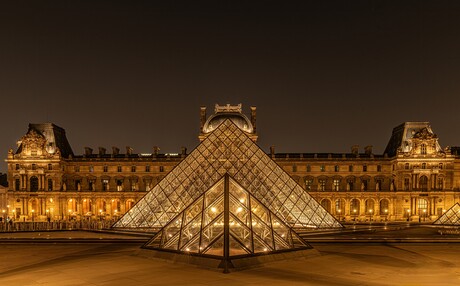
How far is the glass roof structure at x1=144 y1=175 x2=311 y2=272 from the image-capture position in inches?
627

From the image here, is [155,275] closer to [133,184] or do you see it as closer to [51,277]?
[51,277]

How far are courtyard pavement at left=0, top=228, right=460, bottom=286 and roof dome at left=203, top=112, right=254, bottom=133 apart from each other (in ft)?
128

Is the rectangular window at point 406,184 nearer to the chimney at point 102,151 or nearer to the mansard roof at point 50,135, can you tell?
the chimney at point 102,151

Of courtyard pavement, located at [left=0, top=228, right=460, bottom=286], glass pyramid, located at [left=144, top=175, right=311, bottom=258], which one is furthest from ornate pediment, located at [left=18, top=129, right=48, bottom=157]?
glass pyramid, located at [left=144, top=175, right=311, bottom=258]

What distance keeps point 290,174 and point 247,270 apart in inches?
1803

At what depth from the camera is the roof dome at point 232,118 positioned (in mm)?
60094

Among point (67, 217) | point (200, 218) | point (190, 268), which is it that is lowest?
point (67, 217)

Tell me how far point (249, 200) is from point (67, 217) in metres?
45.4

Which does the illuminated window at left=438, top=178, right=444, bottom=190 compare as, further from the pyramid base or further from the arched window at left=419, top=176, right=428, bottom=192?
the pyramid base

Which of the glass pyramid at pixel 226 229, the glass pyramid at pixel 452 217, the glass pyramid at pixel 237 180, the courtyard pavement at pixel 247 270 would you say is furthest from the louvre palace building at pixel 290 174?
the glass pyramid at pixel 226 229

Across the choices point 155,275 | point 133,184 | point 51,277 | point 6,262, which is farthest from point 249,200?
point 133,184

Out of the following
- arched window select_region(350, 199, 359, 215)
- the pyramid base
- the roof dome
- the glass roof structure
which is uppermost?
the roof dome

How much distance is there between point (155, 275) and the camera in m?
14.1

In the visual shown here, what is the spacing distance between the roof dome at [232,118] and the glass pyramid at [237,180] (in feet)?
83.4
